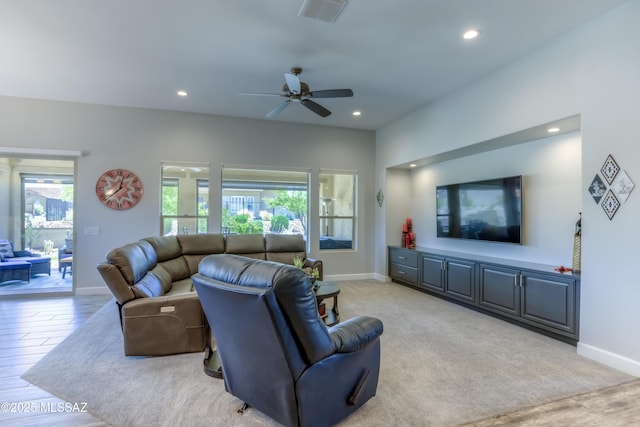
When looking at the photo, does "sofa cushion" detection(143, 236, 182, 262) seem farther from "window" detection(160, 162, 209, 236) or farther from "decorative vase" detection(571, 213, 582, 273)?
"decorative vase" detection(571, 213, 582, 273)

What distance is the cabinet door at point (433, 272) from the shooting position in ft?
16.7

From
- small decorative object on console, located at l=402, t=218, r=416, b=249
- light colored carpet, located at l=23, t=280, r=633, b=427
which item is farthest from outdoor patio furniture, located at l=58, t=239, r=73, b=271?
small decorative object on console, located at l=402, t=218, r=416, b=249

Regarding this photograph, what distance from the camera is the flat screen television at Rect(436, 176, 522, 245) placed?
170 inches

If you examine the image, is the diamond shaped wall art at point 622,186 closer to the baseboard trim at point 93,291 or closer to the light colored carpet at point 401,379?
the light colored carpet at point 401,379

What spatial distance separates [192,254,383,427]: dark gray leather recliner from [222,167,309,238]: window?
4211mm

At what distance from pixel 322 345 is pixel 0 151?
618 cm

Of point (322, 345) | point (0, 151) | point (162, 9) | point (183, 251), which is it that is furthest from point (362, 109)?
point (0, 151)

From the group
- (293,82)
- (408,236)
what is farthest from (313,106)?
(408,236)

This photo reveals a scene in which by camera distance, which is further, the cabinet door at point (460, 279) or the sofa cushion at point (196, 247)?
the sofa cushion at point (196, 247)

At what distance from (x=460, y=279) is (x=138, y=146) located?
5699 mm

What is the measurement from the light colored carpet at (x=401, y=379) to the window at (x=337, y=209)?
3.00 meters

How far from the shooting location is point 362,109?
5520 mm

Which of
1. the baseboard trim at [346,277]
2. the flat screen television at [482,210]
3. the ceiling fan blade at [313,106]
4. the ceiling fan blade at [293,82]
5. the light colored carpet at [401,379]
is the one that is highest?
the ceiling fan blade at [293,82]

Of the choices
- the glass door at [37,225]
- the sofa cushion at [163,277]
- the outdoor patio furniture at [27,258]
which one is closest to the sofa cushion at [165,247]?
the sofa cushion at [163,277]
